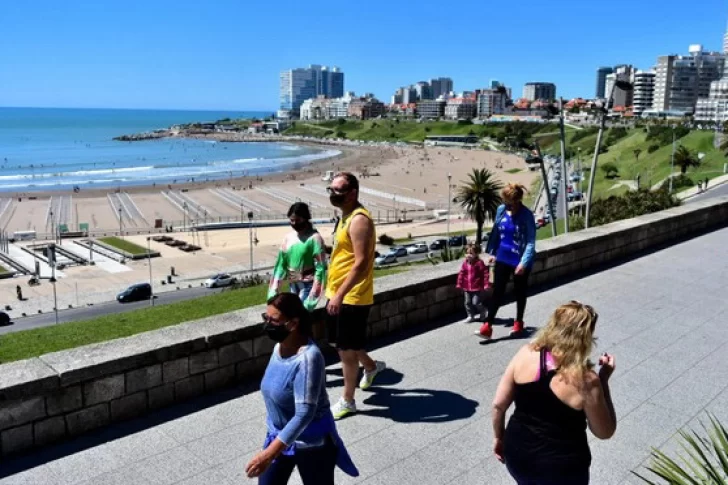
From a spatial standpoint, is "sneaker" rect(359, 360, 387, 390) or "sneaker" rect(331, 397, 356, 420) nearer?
"sneaker" rect(331, 397, 356, 420)

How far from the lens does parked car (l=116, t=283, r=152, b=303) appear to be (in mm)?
27438

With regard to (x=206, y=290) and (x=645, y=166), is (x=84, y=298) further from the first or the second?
(x=645, y=166)

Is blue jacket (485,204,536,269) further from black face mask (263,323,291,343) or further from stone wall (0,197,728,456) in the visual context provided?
black face mask (263,323,291,343)

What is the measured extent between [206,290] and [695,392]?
2619 cm

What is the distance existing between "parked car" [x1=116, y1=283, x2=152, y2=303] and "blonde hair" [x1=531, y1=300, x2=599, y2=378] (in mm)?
26849

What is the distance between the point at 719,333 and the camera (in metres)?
6.32

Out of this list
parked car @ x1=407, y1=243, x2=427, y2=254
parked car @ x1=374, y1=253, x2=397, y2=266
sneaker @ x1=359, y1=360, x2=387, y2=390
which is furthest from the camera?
parked car @ x1=407, y1=243, x2=427, y2=254

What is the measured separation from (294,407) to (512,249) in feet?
12.5

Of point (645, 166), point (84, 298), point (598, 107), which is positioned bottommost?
point (84, 298)

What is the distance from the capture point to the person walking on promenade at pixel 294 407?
8.75 ft

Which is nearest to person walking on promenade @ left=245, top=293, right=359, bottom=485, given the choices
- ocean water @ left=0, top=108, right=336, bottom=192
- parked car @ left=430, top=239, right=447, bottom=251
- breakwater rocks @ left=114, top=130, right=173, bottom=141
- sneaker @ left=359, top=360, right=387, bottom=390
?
sneaker @ left=359, top=360, right=387, bottom=390

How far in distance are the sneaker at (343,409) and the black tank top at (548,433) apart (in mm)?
1852

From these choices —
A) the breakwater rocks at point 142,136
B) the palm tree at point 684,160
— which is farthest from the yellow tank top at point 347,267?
the breakwater rocks at point 142,136

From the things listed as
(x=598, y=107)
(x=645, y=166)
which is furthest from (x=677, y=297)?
(x=645, y=166)
